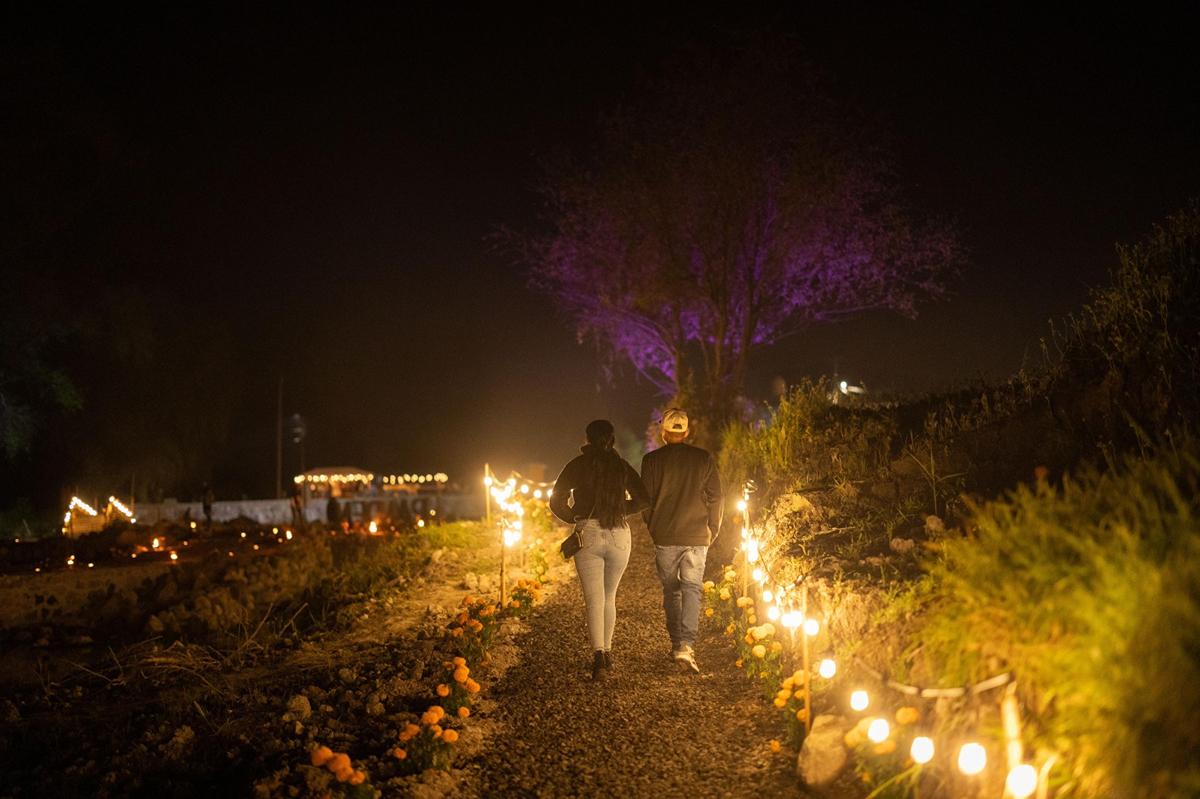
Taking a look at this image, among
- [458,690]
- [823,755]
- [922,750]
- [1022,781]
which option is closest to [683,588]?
[458,690]

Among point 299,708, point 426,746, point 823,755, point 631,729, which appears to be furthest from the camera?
point 299,708

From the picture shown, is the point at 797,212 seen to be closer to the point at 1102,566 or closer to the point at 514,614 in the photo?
the point at 514,614

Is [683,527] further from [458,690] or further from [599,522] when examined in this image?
[458,690]

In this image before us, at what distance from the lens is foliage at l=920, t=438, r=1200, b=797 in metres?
2.49

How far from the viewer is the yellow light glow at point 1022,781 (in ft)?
9.30

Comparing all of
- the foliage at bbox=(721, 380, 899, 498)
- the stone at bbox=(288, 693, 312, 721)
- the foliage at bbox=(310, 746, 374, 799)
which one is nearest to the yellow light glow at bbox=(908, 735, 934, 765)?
the foliage at bbox=(310, 746, 374, 799)

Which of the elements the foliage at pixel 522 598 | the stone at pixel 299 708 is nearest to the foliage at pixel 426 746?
the stone at pixel 299 708

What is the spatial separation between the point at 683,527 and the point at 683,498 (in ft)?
0.63

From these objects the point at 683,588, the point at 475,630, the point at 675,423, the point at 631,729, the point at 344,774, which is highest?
the point at 675,423

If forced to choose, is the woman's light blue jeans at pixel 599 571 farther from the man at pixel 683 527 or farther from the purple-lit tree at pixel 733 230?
the purple-lit tree at pixel 733 230

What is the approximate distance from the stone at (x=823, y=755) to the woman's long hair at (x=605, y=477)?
198cm

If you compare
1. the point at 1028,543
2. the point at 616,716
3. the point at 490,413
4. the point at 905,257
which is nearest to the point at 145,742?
the point at 616,716

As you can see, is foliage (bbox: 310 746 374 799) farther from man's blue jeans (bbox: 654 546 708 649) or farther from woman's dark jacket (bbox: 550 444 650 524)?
man's blue jeans (bbox: 654 546 708 649)

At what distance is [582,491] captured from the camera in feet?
18.8
